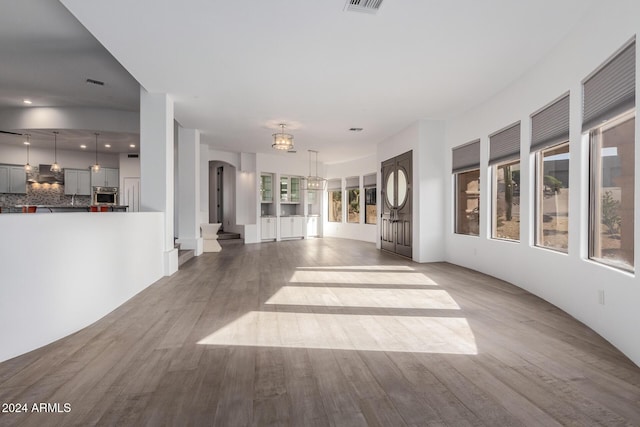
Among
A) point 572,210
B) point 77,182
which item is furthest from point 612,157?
point 77,182

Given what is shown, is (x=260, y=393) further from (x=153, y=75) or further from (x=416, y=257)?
(x=416, y=257)

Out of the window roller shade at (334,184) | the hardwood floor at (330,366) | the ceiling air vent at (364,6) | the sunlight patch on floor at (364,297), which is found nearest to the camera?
the hardwood floor at (330,366)

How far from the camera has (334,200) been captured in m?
13.8

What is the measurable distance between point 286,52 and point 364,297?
313 centimetres

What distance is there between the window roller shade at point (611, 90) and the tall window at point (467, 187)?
2857 mm

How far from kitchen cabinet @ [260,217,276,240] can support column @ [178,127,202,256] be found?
348 cm

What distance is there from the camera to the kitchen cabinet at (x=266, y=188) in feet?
39.2

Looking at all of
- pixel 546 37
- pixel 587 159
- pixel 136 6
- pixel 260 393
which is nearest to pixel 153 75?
pixel 136 6

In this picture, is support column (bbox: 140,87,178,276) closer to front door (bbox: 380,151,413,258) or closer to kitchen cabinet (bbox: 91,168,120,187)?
front door (bbox: 380,151,413,258)

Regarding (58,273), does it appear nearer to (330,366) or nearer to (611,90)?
(330,366)

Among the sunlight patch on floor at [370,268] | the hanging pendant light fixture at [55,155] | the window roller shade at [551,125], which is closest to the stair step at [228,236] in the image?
the hanging pendant light fixture at [55,155]

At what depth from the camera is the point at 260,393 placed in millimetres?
2078

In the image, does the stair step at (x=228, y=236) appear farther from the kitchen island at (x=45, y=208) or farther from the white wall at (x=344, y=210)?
the kitchen island at (x=45, y=208)

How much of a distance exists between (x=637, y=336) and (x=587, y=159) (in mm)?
1769
